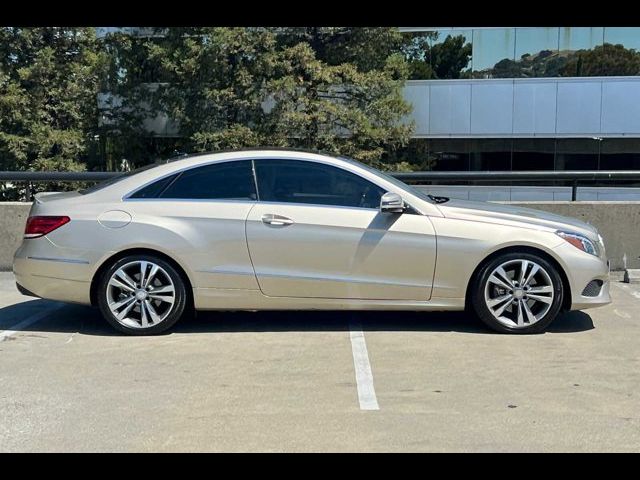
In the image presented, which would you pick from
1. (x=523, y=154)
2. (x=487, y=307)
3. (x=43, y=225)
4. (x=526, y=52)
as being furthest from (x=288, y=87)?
(x=487, y=307)

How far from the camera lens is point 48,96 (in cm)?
2512

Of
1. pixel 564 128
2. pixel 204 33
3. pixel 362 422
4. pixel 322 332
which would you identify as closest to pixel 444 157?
pixel 564 128

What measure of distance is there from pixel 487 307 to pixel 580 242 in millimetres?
970

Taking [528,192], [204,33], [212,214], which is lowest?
[528,192]

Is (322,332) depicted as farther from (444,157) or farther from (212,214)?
(444,157)

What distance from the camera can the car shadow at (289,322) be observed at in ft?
20.0

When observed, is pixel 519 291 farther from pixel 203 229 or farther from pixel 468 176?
pixel 468 176

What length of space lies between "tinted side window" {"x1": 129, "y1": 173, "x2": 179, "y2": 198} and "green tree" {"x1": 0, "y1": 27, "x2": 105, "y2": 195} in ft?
65.5

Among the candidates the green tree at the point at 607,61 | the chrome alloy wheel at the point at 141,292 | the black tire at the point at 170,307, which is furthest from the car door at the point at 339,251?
the green tree at the point at 607,61

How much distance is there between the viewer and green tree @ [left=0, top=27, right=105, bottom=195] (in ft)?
79.2

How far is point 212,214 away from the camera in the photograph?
5812 mm

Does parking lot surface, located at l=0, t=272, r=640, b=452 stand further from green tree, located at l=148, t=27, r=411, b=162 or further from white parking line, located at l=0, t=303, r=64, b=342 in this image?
green tree, located at l=148, t=27, r=411, b=162

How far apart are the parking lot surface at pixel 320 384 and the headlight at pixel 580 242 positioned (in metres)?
0.71
